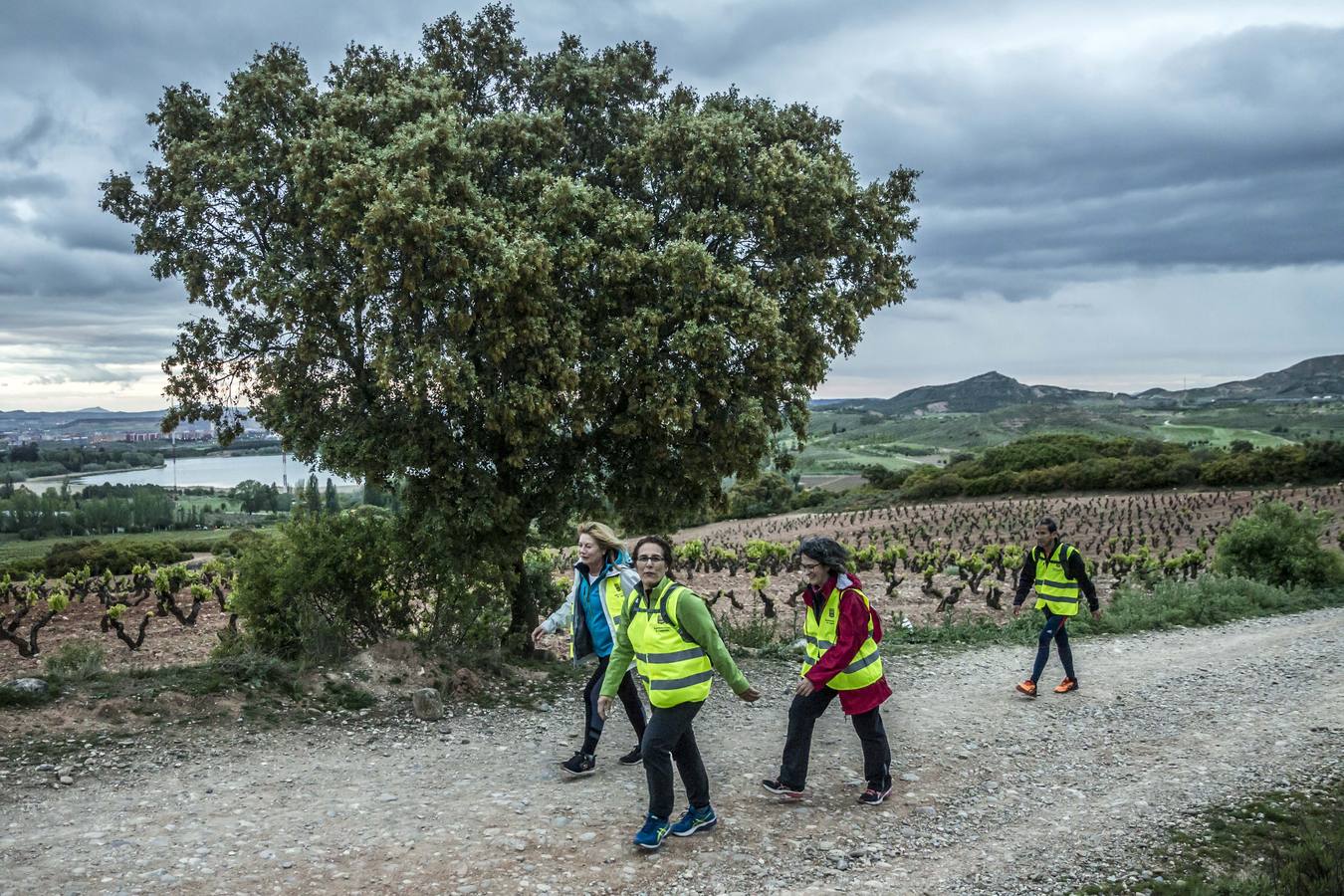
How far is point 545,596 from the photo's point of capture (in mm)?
13258

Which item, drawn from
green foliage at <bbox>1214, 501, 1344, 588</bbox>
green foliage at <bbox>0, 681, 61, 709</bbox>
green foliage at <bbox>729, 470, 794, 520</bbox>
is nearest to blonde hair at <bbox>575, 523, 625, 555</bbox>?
green foliage at <bbox>0, 681, 61, 709</bbox>

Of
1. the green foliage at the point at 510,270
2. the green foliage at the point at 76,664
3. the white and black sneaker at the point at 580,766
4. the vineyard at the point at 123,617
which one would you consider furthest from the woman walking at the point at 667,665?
the vineyard at the point at 123,617

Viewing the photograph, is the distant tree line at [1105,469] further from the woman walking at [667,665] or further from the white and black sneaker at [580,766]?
the woman walking at [667,665]

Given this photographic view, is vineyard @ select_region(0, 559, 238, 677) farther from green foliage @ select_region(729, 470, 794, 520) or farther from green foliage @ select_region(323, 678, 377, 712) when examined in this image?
green foliage @ select_region(729, 470, 794, 520)

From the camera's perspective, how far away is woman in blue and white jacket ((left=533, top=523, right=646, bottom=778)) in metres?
6.79

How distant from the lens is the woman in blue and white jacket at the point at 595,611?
6789 millimetres

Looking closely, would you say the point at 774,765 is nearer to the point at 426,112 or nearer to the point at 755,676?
the point at 755,676

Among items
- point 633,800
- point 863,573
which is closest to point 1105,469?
point 863,573

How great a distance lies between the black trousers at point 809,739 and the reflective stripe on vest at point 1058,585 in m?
3.56

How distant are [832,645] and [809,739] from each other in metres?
0.83

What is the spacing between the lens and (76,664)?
29.4ft

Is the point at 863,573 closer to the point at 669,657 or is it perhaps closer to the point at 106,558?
the point at 669,657

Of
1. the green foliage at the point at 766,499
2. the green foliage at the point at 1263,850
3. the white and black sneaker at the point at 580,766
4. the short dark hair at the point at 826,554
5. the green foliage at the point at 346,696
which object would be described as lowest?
the green foliage at the point at 766,499

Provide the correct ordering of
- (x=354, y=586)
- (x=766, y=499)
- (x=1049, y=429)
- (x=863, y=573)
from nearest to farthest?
(x=354, y=586) → (x=863, y=573) → (x=766, y=499) → (x=1049, y=429)
